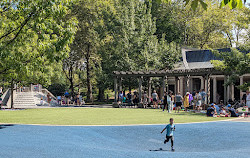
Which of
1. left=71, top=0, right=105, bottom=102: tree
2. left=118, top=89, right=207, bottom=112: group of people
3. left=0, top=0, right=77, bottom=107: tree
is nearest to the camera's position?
left=0, top=0, right=77, bottom=107: tree

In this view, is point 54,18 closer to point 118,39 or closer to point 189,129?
point 189,129

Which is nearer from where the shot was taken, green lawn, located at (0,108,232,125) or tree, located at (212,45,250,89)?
green lawn, located at (0,108,232,125)

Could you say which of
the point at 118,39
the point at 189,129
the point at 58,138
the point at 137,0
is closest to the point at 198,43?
the point at 137,0

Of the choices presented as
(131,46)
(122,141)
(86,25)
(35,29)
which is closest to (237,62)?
(122,141)

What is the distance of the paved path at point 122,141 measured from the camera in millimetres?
9844

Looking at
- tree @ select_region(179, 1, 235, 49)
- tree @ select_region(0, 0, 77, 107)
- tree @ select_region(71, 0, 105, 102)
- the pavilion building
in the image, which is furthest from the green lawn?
Answer: tree @ select_region(179, 1, 235, 49)

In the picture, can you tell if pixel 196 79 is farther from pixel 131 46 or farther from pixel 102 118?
pixel 102 118

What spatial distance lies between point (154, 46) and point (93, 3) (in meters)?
13.3

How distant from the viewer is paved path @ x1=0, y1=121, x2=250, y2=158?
9.84 m

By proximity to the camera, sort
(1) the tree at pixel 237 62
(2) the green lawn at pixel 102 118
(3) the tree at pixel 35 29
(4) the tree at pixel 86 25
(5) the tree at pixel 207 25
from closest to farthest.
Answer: (3) the tree at pixel 35 29 < (2) the green lawn at pixel 102 118 < (1) the tree at pixel 237 62 < (4) the tree at pixel 86 25 < (5) the tree at pixel 207 25

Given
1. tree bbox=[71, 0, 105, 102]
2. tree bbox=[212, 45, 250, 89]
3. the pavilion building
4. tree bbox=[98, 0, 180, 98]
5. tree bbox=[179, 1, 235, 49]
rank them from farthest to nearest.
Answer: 1. tree bbox=[179, 1, 235, 49]
2. tree bbox=[71, 0, 105, 102]
3. tree bbox=[98, 0, 180, 98]
4. the pavilion building
5. tree bbox=[212, 45, 250, 89]

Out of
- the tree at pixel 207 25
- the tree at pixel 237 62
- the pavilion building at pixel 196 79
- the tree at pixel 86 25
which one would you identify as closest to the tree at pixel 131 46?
the pavilion building at pixel 196 79

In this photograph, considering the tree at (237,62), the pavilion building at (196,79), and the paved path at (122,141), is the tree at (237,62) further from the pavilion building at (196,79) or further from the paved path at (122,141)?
the pavilion building at (196,79)

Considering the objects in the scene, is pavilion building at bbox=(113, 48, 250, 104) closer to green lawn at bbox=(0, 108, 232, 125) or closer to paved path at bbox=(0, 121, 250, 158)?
green lawn at bbox=(0, 108, 232, 125)
